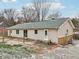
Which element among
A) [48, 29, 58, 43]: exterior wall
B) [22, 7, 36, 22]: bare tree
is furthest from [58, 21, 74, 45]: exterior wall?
[22, 7, 36, 22]: bare tree

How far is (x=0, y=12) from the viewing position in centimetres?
6644

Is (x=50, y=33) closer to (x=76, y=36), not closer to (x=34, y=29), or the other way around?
(x=34, y=29)

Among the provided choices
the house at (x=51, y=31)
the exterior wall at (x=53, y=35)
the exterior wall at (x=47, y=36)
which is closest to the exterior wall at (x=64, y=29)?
the house at (x=51, y=31)

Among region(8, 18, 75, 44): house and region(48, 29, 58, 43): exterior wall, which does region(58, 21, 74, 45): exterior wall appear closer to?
region(8, 18, 75, 44): house

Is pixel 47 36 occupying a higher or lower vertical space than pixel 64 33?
lower

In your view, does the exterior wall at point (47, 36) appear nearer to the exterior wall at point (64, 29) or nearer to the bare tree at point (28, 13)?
the exterior wall at point (64, 29)

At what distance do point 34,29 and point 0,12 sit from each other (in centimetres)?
3835

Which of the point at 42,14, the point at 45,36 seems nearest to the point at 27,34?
the point at 45,36

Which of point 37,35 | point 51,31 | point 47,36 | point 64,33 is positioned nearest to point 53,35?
point 51,31

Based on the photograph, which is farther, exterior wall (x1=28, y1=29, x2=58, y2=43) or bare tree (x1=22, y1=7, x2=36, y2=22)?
bare tree (x1=22, y1=7, x2=36, y2=22)

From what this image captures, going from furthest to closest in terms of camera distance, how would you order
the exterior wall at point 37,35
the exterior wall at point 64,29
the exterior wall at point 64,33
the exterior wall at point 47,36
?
the exterior wall at point 37,35 < the exterior wall at point 64,29 < the exterior wall at point 64,33 < the exterior wall at point 47,36

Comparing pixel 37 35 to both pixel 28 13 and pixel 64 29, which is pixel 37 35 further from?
pixel 28 13

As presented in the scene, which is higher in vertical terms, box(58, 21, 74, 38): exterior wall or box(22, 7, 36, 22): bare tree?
box(22, 7, 36, 22): bare tree

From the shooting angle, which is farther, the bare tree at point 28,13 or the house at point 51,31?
the bare tree at point 28,13
